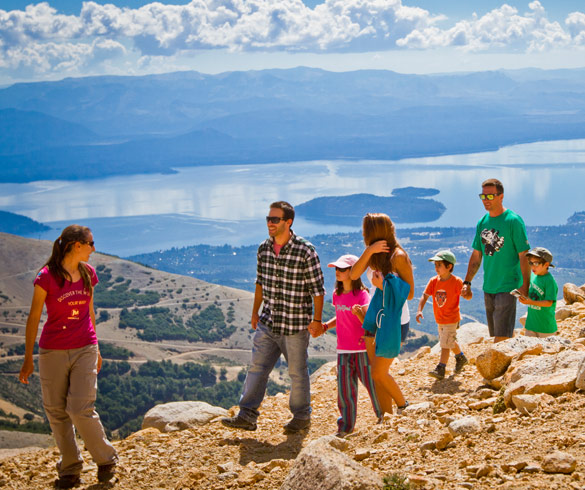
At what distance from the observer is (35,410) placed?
65688 millimetres

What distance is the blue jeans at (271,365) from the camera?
6000 mm

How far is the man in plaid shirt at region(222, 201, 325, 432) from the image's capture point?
5.88 metres

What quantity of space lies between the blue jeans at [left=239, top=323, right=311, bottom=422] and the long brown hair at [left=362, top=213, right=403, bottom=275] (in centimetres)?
99

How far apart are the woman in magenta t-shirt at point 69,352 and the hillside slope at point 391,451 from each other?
0.32 m

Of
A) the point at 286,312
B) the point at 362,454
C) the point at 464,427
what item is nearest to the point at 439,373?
the point at 286,312

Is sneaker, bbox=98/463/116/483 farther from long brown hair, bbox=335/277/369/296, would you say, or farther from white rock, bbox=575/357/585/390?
white rock, bbox=575/357/585/390

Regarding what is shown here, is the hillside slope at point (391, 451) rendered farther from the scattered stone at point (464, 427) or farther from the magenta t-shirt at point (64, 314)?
the magenta t-shirt at point (64, 314)

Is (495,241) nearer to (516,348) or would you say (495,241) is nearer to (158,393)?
(516,348)

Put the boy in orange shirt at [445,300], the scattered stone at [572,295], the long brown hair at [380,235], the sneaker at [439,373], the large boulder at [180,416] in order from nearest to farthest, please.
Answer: the long brown hair at [380,235]
the large boulder at [180,416]
the boy in orange shirt at [445,300]
the sneaker at [439,373]
the scattered stone at [572,295]

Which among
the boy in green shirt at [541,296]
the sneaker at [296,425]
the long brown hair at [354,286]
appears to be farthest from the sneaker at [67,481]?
the boy in green shirt at [541,296]

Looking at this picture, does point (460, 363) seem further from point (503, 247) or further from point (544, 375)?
point (544, 375)

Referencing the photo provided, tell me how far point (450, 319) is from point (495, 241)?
968 millimetres

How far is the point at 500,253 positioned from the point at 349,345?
225 cm

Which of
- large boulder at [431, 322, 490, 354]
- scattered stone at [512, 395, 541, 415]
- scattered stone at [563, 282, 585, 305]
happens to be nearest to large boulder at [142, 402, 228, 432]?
scattered stone at [512, 395, 541, 415]
